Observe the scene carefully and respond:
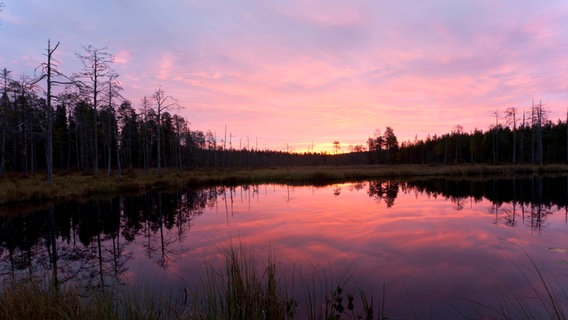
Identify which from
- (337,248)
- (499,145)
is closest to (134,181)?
(337,248)

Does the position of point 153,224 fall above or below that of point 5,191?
below

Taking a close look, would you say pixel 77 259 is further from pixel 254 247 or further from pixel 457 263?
pixel 457 263

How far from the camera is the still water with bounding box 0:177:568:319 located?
6305 mm

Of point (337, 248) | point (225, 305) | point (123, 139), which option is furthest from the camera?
point (123, 139)

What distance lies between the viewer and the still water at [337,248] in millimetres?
6305

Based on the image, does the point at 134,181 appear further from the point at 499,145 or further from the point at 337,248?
the point at 499,145

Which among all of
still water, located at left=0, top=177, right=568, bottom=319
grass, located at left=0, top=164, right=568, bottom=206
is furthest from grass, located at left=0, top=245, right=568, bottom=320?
grass, located at left=0, top=164, right=568, bottom=206

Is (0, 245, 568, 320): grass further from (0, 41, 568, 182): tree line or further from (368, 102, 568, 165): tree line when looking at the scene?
(368, 102, 568, 165): tree line

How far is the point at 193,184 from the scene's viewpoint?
3512 centimetres

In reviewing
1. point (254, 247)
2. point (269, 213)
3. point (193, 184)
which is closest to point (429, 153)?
point (193, 184)

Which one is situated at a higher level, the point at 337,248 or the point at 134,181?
the point at 134,181

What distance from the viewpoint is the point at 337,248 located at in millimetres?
9469

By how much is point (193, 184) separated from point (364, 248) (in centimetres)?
2908

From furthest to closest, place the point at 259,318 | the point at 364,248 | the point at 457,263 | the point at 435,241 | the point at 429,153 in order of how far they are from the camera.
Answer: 1. the point at 429,153
2. the point at 435,241
3. the point at 364,248
4. the point at 457,263
5. the point at 259,318
